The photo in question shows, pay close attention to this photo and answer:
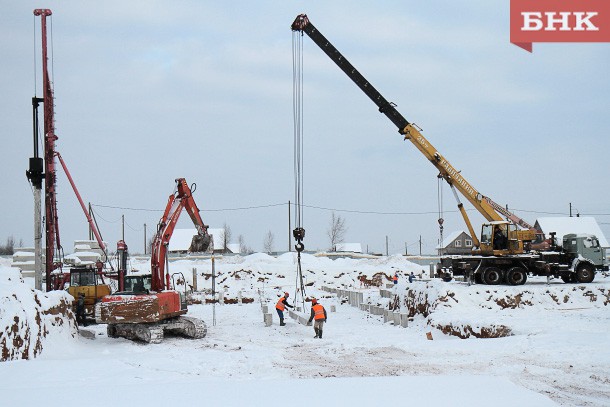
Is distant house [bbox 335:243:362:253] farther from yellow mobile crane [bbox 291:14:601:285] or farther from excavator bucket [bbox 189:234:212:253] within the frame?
excavator bucket [bbox 189:234:212:253]

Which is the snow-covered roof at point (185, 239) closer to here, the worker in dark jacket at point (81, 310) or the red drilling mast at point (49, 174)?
the red drilling mast at point (49, 174)

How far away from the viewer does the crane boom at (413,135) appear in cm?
2566

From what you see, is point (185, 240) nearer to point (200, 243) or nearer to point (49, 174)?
→ point (49, 174)

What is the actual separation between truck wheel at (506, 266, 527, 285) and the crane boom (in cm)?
256

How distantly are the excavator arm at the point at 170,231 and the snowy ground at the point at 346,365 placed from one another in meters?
2.16

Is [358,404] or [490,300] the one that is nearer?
[358,404]

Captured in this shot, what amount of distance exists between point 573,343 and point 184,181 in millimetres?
12954

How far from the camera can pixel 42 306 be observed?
15930 mm

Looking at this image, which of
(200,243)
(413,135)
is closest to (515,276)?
(413,135)

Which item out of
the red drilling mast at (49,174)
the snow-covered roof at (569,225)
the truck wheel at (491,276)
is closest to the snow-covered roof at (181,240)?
the snow-covered roof at (569,225)

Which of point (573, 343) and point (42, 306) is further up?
point (42, 306)

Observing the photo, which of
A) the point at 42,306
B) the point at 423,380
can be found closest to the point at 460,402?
the point at 423,380

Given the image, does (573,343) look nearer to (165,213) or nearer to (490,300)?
(490,300)

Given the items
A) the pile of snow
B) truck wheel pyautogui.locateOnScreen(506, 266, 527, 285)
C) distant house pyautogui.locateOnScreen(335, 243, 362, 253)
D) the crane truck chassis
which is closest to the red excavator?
the pile of snow
